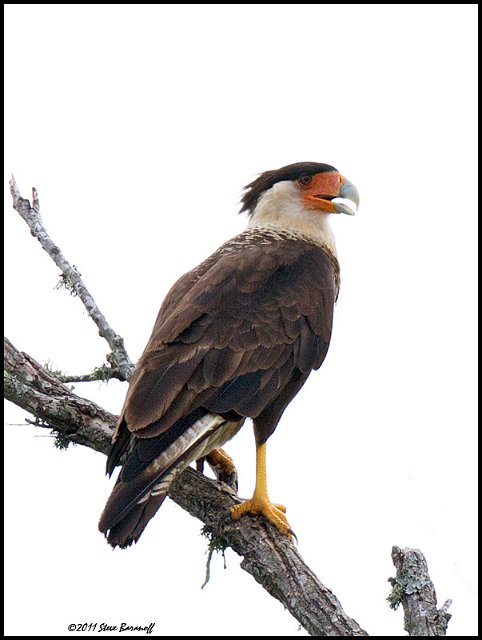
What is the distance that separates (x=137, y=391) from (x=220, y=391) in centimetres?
37

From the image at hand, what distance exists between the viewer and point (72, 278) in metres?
4.60

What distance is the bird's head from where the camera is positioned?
5320 millimetres

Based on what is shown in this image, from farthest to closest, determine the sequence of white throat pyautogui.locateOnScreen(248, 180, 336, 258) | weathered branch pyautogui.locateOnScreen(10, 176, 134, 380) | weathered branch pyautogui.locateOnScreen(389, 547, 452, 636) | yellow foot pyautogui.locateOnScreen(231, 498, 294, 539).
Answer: white throat pyautogui.locateOnScreen(248, 180, 336, 258), weathered branch pyautogui.locateOnScreen(10, 176, 134, 380), yellow foot pyautogui.locateOnScreen(231, 498, 294, 539), weathered branch pyautogui.locateOnScreen(389, 547, 452, 636)

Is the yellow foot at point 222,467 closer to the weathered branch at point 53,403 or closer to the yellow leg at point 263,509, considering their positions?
the yellow leg at point 263,509

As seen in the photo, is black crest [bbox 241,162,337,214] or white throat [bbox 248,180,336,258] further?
black crest [bbox 241,162,337,214]

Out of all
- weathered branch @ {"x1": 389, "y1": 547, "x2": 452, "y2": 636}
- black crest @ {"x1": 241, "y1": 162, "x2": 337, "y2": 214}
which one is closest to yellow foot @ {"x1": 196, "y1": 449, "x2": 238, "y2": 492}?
weathered branch @ {"x1": 389, "y1": 547, "x2": 452, "y2": 636}

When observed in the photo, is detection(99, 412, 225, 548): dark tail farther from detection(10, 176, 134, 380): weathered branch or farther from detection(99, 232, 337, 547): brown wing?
detection(10, 176, 134, 380): weathered branch

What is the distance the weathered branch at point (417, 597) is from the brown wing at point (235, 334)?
94 centimetres

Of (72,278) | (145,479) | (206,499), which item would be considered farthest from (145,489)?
(72,278)

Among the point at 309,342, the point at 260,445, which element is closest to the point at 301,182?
the point at 309,342

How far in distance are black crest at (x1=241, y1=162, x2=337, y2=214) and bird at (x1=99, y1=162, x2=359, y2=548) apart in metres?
0.18

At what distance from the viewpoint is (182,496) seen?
4207mm

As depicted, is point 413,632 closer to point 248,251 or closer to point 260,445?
point 260,445

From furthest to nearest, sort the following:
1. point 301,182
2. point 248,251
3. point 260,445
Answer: point 301,182 < point 248,251 < point 260,445
